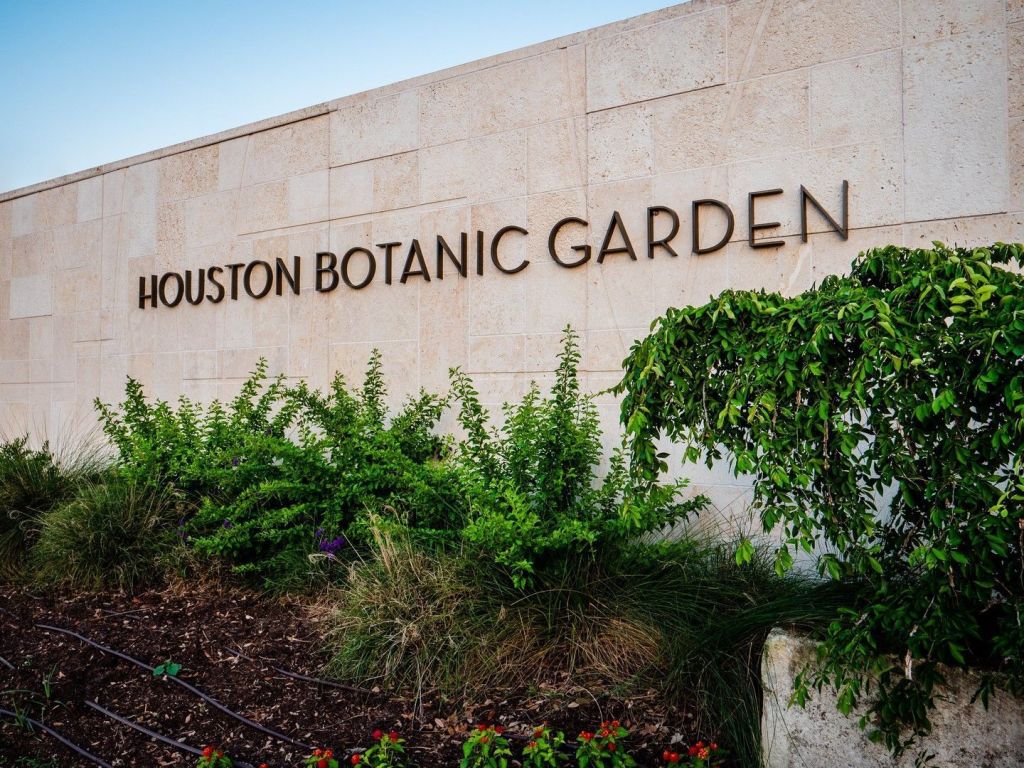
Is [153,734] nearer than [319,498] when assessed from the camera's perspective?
Yes

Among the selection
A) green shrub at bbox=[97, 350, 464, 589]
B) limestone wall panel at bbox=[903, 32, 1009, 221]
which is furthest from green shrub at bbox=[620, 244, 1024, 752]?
green shrub at bbox=[97, 350, 464, 589]

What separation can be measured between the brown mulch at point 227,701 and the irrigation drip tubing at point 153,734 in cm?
2

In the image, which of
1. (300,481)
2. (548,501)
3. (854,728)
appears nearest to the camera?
(854,728)

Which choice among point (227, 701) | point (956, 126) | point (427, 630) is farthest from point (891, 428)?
point (227, 701)

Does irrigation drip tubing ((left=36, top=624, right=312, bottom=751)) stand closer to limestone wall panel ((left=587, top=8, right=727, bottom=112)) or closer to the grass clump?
the grass clump

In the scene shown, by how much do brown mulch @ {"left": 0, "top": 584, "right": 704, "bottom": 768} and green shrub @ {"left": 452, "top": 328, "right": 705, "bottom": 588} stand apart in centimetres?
61

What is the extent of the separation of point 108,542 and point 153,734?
208cm

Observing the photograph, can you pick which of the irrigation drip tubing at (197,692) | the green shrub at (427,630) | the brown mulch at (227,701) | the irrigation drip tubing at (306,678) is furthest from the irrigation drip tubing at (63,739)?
the green shrub at (427,630)

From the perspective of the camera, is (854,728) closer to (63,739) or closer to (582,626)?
(582,626)

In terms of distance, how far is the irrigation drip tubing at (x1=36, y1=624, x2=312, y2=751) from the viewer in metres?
3.21

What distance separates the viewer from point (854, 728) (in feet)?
8.49

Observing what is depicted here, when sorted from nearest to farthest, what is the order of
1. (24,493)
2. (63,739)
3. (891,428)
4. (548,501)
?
1. (891,428)
2. (63,739)
3. (548,501)
4. (24,493)

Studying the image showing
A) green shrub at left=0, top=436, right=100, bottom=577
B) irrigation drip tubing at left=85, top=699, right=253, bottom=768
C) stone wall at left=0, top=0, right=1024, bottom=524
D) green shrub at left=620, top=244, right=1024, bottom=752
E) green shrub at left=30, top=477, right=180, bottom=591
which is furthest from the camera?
green shrub at left=0, top=436, right=100, bottom=577

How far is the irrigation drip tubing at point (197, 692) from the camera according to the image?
321 cm
